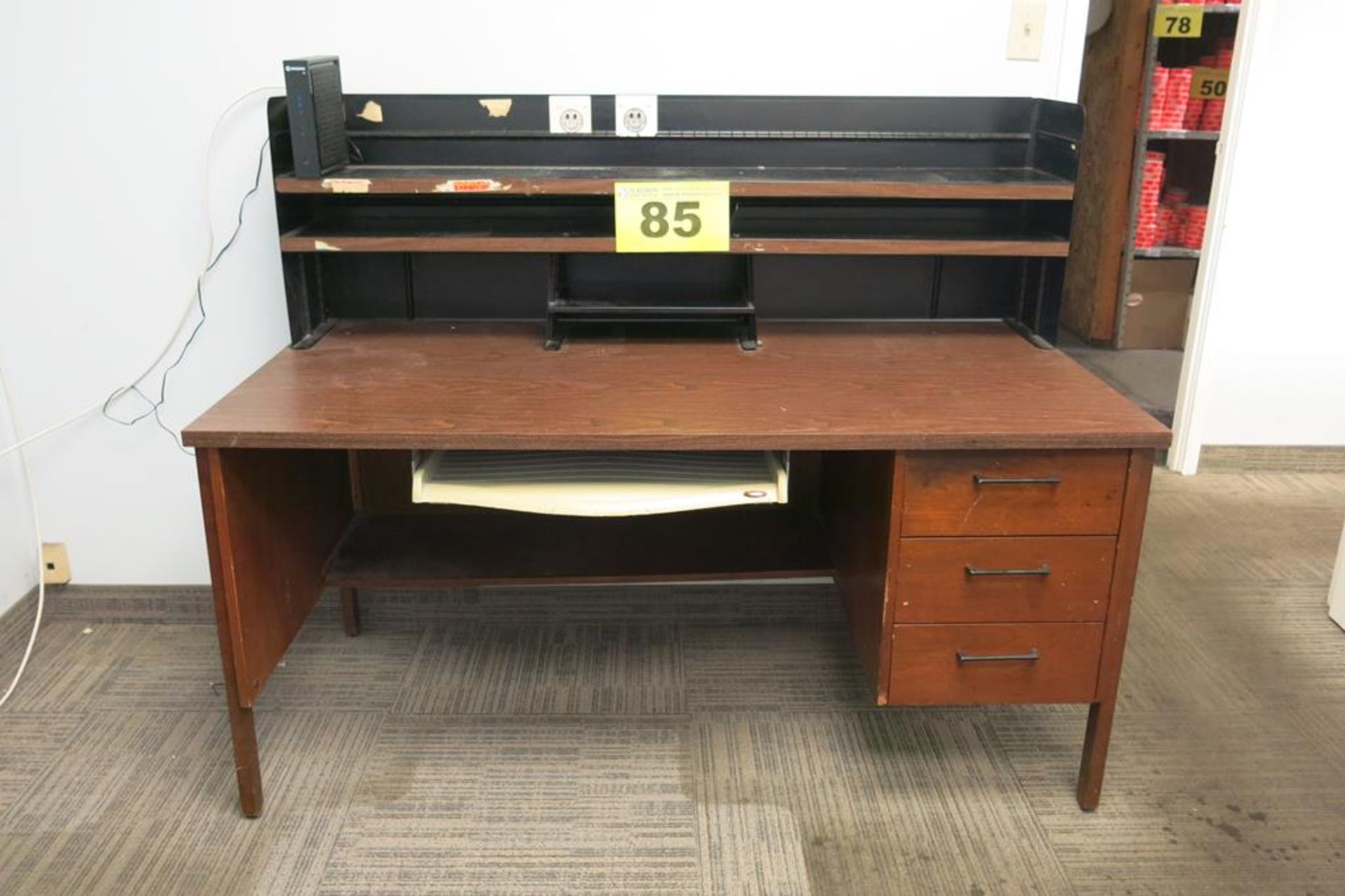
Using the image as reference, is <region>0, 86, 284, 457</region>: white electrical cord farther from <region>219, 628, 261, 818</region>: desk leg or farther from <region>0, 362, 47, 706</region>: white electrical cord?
<region>219, 628, 261, 818</region>: desk leg

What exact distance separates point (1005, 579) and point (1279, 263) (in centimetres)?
201

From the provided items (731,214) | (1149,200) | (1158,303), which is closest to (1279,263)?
(1149,200)

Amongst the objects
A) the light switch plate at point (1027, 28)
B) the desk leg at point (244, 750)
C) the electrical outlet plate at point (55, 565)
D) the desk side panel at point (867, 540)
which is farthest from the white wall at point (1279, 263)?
the electrical outlet plate at point (55, 565)

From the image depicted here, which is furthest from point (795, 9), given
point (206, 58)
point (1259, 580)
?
point (1259, 580)

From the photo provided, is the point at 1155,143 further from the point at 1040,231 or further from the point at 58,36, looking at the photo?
the point at 58,36

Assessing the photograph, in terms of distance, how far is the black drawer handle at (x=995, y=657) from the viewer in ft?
5.39

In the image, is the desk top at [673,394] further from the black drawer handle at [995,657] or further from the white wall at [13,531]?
the white wall at [13,531]

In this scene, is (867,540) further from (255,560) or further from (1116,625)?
(255,560)

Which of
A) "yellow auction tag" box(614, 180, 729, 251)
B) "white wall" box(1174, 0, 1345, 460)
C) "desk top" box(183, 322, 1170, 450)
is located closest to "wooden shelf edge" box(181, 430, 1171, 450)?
"desk top" box(183, 322, 1170, 450)

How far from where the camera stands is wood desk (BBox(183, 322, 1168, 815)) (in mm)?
1504

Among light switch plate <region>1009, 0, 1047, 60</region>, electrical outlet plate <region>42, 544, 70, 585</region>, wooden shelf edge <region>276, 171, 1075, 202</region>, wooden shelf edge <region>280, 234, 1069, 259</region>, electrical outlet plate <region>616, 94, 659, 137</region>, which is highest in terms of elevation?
light switch plate <region>1009, 0, 1047, 60</region>

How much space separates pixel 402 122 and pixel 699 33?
578 millimetres

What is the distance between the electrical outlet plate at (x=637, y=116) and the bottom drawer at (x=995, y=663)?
1.02m

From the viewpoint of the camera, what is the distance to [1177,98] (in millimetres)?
3723
